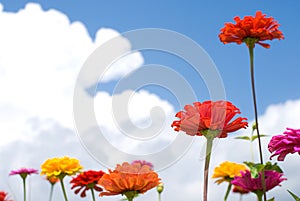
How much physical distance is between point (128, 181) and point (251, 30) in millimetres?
954

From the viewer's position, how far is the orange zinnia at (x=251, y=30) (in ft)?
7.38

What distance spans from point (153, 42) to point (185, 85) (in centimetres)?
37

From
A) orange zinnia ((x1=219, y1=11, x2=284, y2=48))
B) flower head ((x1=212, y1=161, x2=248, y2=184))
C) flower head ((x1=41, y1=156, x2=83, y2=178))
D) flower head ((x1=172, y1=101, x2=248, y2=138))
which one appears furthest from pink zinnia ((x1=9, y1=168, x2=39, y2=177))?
flower head ((x1=172, y1=101, x2=248, y2=138))

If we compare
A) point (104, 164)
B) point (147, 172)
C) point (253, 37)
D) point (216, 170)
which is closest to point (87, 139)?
point (104, 164)

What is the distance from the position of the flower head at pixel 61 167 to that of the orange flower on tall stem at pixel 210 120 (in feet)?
5.96

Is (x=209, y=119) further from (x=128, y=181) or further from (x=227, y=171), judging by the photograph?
(x=227, y=171)

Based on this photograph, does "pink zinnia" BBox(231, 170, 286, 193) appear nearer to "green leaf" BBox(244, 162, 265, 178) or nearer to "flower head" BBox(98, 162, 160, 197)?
"green leaf" BBox(244, 162, 265, 178)

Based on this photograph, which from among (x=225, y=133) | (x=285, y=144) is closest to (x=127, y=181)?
(x=225, y=133)

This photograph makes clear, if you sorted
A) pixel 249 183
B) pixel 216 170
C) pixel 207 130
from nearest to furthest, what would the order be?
pixel 207 130 < pixel 249 183 < pixel 216 170

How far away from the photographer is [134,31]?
2459 mm

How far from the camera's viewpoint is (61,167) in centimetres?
325

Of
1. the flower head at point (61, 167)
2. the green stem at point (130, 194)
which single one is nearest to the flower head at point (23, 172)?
the flower head at point (61, 167)

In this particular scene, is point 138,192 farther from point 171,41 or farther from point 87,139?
point 171,41

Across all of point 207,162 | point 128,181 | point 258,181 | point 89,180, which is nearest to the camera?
point 207,162
